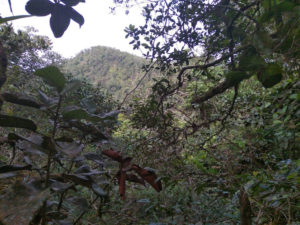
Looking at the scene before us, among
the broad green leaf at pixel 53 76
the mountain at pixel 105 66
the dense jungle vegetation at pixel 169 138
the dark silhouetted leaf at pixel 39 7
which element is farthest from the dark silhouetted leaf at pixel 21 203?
the mountain at pixel 105 66

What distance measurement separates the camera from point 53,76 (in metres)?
0.58

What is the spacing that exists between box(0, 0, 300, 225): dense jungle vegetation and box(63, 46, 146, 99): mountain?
13.1 meters

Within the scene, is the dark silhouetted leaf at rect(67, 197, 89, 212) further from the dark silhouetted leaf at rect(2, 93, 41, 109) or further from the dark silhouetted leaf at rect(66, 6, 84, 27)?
the dark silhouetted leaf at rect(66, 6, 84, 27)

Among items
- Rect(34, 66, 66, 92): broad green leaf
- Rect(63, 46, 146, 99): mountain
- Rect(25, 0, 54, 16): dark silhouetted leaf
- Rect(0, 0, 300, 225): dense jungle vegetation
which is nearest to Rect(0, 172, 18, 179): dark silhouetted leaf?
Rect(0, 0, 300, 225): dense jungle vegetation

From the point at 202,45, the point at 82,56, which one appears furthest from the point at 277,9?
the point at 82,56

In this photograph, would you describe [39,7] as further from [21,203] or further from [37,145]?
[21,203]

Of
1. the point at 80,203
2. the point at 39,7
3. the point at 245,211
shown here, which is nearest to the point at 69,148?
the point at 80,203

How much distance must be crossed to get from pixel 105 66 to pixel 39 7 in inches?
756

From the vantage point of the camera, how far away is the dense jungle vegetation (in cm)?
62

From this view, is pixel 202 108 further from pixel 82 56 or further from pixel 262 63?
pixel 82 56

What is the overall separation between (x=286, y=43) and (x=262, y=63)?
319 mm

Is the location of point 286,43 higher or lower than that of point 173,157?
higher

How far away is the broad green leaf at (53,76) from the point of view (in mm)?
565

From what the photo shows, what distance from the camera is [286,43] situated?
41.4 inches
